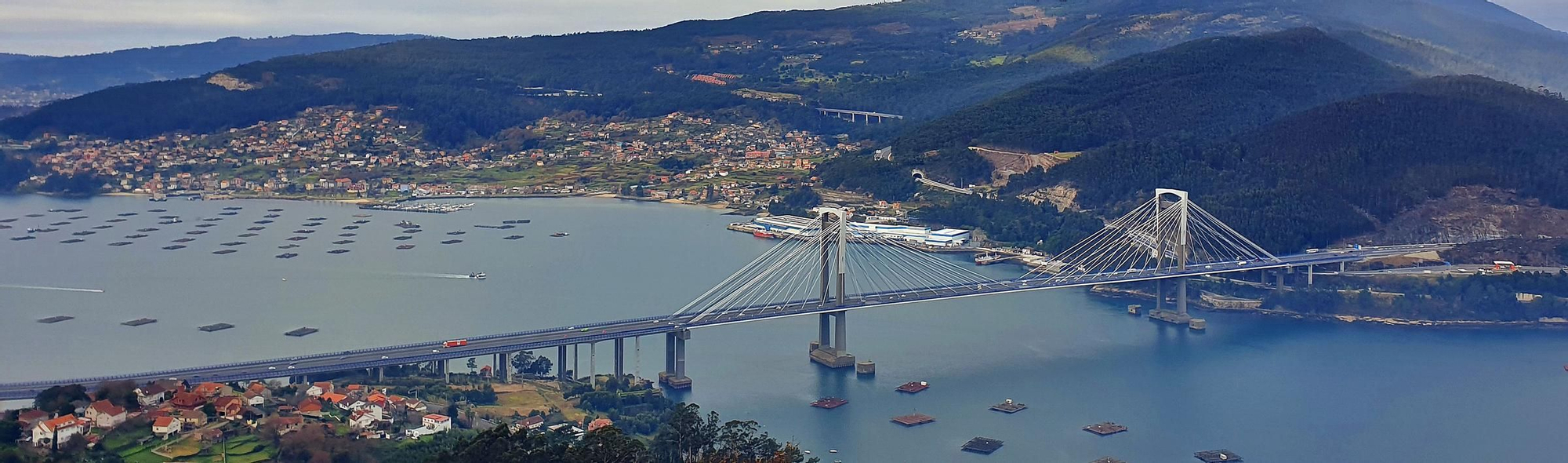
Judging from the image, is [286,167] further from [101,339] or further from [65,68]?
[65,68]

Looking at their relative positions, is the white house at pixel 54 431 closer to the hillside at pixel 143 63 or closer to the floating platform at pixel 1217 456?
the floating platform at pixel 1217 456

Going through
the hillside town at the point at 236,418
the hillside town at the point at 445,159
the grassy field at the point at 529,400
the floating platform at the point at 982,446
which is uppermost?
the hillside town at the point at 445,159

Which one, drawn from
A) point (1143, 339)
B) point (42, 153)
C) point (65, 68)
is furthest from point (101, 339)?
point (65, 68)

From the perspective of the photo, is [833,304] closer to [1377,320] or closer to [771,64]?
[1377,320]

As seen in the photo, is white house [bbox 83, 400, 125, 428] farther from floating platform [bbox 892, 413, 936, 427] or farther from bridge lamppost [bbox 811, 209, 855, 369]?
bridge lamppost [bbox 811, 209, 855, 369]

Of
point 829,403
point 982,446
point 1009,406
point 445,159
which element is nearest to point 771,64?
point 445,159

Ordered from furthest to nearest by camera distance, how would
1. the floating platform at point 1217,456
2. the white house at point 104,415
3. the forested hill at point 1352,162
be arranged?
1. the forested hill at point 1352,162
2. the floating platform at point 1217,456
3. the white house at point 104,415

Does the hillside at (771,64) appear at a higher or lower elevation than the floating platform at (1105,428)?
higher

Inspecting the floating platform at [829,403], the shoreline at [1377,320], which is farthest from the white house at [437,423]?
the shoreline at [1377,320]
